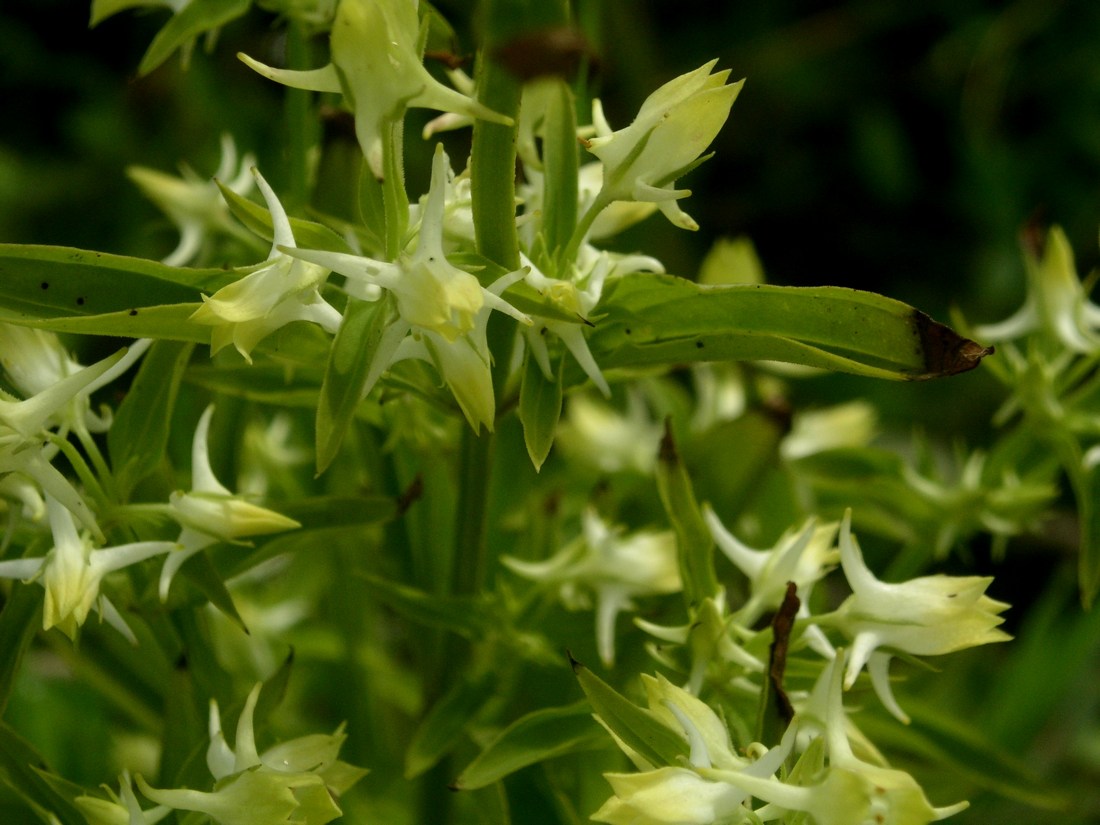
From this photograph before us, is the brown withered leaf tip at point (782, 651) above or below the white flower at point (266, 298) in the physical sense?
below

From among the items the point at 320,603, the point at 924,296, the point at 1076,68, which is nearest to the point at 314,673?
the point at 320,603

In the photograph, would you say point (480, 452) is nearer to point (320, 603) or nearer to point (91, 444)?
point (91, 444)

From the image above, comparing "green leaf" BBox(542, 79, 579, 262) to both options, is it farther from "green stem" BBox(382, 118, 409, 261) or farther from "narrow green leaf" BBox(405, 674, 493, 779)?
"narrow green leaf" BBox(405, 674, 493, 779)

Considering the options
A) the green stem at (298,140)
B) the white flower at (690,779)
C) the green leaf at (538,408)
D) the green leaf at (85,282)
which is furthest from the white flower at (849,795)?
the green stem at (298,140)

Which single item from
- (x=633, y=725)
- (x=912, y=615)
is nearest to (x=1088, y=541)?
(x=912, y=615)

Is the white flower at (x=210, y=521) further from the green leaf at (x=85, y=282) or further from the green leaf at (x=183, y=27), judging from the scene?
the green leaf at (x=183, y=27)
